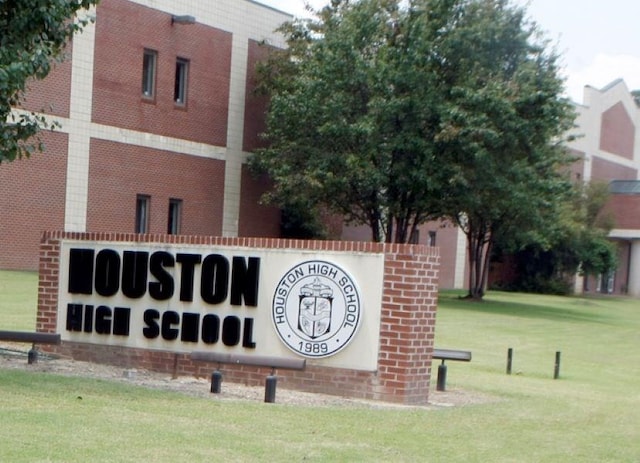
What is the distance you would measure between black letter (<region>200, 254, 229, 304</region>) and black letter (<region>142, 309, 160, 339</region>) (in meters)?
0.85

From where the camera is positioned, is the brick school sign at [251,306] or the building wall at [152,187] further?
the building wall at [152,187]

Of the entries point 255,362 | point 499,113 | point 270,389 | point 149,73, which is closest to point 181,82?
point 149,73

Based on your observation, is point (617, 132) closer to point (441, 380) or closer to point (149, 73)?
point (149, 73)

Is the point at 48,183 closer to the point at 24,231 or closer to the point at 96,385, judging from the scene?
the point at 24,231

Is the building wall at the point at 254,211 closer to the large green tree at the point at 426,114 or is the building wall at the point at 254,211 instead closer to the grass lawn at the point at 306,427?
the large green tree at the point at 426,114

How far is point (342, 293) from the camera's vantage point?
1426cm

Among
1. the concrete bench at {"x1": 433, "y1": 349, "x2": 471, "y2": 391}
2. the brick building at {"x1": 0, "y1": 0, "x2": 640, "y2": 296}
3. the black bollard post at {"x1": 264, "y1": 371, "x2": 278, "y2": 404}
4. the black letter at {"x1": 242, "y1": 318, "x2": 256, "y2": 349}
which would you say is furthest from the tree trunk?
the black bollard post at {"x1": 264, "y1": 371, "x2": 278, "y2": 404}

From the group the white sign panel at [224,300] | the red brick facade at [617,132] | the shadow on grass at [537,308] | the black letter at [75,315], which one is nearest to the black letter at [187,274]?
the white sign panel at [224,300]

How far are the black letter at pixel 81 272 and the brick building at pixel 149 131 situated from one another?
19904 mm

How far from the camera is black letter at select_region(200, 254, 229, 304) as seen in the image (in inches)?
597

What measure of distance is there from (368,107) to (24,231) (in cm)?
1220

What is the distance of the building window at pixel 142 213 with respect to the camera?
135 feet

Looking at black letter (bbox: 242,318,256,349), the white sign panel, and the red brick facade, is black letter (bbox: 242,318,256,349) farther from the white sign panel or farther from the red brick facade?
the red brick facade

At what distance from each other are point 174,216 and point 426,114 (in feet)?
33.7
